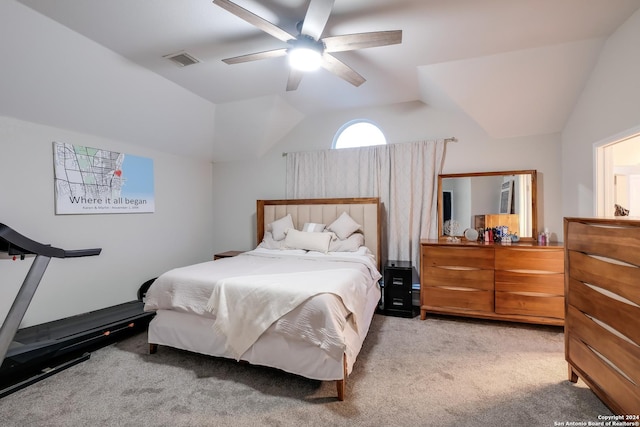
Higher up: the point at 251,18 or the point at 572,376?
the point at 251,18

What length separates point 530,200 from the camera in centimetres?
342

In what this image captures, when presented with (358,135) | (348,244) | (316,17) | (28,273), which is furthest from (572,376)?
(28,273)

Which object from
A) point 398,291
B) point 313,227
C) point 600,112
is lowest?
point 398,291

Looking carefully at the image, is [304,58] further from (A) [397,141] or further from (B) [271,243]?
(B) [271,243]

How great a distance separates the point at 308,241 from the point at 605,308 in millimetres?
2726

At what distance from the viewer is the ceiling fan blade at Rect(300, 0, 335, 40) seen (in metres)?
1.74

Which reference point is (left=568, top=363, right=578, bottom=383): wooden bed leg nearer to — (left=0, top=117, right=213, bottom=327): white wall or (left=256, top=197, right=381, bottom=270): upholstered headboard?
(left=256, top=197, right=381, bottom=270): upholstered headboard

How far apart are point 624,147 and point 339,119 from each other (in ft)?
10.6

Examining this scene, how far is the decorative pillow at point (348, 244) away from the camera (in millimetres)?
3592

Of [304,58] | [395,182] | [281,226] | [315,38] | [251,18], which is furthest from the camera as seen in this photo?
[281,226]

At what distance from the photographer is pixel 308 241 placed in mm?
3686

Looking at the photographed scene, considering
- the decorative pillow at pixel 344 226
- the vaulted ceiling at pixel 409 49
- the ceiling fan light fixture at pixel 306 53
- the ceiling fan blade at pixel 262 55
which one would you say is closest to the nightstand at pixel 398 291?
the decorative pillow at pixel 344 226

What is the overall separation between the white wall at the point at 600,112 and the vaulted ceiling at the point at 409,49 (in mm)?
132

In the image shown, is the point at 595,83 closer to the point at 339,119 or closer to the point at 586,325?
the point at 586,325
